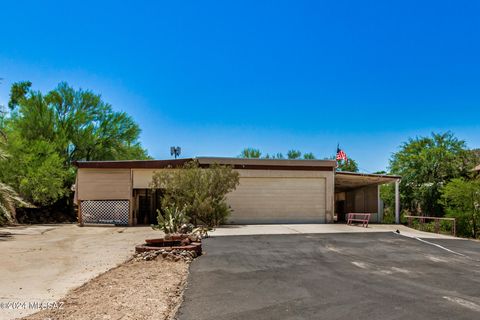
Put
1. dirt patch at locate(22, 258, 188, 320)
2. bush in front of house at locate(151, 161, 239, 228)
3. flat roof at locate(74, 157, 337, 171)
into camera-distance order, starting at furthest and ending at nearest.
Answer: flat roof at locate(74, 157, 337, 171) < bush in front of house at locate(151, 161, 239, 228) < dirt patch at locate(22, 258, 188, 320)

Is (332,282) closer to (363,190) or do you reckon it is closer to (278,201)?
(278,201)

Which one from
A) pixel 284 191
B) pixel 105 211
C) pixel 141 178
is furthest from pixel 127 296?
pixel 284 191

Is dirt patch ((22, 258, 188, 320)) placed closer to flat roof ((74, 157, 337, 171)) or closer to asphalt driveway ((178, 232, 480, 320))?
asphalt driveway ((178, 232, 480, 320))

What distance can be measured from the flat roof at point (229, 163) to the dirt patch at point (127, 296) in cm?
1437

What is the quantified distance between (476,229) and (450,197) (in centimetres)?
207

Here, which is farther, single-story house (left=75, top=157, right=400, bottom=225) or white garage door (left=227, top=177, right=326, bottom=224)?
white garage door (left=227, top=177, right=326, bottom=224)

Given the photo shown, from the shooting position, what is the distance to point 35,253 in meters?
11.6

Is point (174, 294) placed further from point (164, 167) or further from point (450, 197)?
point (450, 197)

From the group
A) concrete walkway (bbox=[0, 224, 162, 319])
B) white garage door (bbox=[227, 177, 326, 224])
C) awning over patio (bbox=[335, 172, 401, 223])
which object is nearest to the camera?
concrete walkway (bbox=[0, 224, 162, 319])

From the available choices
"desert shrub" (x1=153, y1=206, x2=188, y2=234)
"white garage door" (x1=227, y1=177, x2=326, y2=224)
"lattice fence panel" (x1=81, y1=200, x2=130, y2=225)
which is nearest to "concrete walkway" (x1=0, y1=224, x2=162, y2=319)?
"desert shrub" (x1=153, y1=206, x2=188, y2=234)

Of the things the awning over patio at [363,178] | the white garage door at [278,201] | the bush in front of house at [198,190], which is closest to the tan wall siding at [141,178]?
the bush in front of house at [198,190]

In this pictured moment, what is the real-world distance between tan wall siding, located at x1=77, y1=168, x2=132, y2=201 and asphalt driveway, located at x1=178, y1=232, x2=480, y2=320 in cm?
1195

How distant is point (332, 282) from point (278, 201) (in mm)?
16838

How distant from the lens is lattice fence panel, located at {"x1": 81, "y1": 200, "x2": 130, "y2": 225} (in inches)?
939
